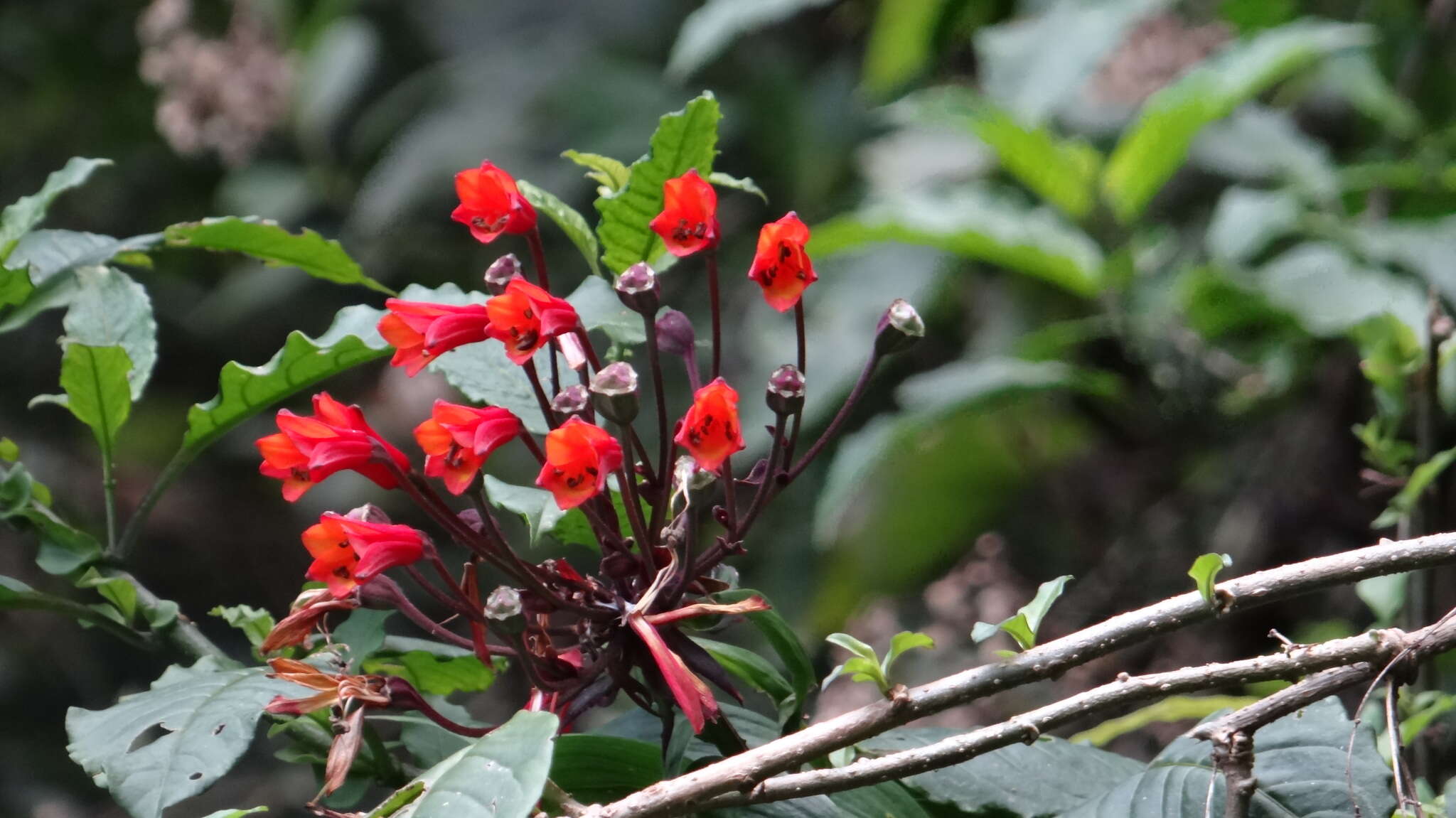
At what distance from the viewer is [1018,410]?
1.71 m

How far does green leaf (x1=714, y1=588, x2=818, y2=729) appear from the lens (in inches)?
21.6

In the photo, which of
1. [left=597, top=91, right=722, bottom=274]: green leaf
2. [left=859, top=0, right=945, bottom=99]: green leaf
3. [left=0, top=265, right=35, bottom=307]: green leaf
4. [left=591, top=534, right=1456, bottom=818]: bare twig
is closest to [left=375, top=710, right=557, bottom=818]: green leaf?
[left=591, top=534, right=1456, bottom=818]: bare twig

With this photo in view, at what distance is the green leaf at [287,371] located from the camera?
2.15ft

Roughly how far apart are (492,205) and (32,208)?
32 centimetres

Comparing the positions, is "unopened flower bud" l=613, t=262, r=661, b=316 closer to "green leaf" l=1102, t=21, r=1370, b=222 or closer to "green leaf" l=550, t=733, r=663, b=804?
"green leaf" l=550, t=733, r=663, b=804

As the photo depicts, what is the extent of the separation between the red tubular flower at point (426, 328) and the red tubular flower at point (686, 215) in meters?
0.09

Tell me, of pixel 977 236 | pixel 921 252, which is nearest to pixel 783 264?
pixel 977 236

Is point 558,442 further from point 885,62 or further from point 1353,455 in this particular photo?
point 885,62

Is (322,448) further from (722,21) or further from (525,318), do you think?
(722,21)

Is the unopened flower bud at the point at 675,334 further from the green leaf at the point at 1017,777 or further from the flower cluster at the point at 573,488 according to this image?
the green leaf at the point at 1017,777

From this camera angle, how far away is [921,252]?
164cm

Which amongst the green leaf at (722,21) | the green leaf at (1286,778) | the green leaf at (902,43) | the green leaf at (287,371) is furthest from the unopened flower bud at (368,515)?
the green leaf at (902,43)

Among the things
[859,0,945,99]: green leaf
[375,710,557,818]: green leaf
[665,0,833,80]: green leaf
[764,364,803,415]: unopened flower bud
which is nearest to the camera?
[375,710,557,818]: green leaf

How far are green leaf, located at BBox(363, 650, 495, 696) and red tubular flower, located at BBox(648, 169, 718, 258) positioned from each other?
25 cm
